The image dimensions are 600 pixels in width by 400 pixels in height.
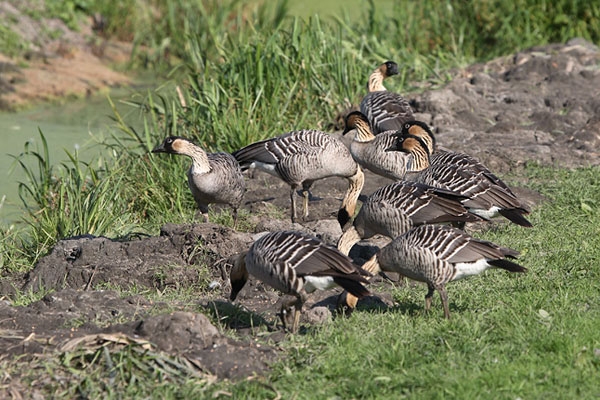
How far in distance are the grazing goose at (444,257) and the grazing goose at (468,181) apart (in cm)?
155

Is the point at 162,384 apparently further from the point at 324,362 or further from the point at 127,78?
the point at 127,78

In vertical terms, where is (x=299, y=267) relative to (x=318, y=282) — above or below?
above

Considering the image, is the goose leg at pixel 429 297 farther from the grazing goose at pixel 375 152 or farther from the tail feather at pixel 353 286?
the grazing goose at pixel 375 152

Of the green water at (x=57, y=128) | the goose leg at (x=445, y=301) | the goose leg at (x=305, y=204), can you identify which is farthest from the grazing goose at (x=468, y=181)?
the green water at (x=57, y=128)

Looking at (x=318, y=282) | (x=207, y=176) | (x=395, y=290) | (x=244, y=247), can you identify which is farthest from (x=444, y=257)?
(x=207, y=176)

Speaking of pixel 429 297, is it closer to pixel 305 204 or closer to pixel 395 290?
pixel 395 290

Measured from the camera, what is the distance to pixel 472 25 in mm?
16781

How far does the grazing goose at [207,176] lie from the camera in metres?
9.59

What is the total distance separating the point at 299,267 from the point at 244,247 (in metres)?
1.94

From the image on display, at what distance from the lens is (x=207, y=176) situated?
9.62 m

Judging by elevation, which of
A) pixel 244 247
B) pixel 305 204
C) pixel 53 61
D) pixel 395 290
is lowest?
pixel 53 61

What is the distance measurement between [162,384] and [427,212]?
3.39 meters

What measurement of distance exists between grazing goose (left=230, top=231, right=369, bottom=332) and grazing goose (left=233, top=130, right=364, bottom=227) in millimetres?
3415

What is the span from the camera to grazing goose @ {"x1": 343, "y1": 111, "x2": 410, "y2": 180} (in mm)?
10719
